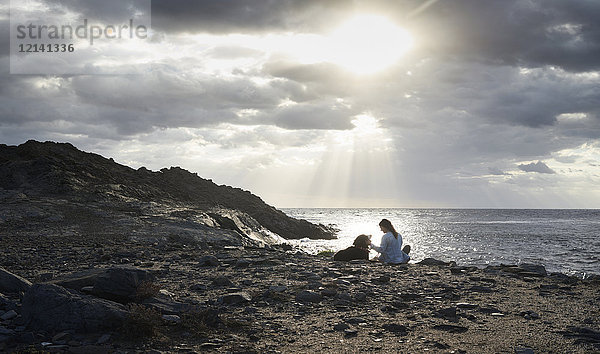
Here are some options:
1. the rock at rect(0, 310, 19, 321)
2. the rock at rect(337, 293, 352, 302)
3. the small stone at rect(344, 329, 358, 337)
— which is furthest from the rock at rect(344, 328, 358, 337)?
the rock at rect(0, 310, 19, 321)

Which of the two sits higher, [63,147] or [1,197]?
[63,147]

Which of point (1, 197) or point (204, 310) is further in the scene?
point (1, 197)

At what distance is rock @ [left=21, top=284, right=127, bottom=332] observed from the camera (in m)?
7.53

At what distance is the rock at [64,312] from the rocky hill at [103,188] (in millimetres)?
25533

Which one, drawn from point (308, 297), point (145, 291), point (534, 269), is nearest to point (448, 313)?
point (308, 297)

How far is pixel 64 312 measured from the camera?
300 inches

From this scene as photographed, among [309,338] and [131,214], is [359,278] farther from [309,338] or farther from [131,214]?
[131,214]

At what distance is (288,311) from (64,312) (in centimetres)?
464

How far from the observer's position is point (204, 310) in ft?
29.2

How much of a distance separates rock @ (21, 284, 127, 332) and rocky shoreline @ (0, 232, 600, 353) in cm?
2

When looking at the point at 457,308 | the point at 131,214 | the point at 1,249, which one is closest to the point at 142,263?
the point at 1,249

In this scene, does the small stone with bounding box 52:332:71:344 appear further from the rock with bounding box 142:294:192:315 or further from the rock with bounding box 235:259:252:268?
the rock with bounding box 235:259:252:268

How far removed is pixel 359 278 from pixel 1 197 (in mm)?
31750

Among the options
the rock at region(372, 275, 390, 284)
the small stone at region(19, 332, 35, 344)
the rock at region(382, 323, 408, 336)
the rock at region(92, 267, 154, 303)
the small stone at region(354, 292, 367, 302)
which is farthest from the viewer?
the rock at region(372, 275, 390, 284)
